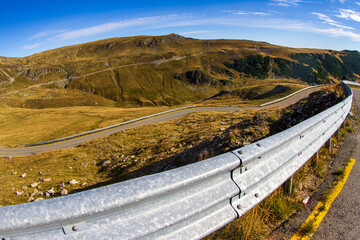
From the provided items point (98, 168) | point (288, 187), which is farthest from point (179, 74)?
point (288, 187)

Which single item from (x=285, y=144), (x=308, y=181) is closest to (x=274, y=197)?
(x=285, y=144)

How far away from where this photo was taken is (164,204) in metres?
1.89

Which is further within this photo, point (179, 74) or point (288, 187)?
point (179, 74)

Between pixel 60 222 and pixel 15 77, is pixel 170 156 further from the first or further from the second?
pixel 15 77

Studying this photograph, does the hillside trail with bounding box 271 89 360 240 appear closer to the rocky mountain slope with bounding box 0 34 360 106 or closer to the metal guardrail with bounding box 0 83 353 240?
the metal guardrail with bounding box 0 83 353 240

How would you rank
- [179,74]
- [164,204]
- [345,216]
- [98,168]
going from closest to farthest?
[164,204]
[345,216]
[98,168]
[179,74]

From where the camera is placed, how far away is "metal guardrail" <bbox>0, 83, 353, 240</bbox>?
1454 mm

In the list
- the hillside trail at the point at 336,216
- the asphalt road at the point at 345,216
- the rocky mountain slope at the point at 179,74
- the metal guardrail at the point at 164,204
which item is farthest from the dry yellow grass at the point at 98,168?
the rocky mountain slope at the point at 179,74

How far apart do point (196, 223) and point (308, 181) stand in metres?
2.75

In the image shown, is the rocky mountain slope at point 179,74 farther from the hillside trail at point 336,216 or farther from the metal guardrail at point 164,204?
the metal guardrail at point 164,204

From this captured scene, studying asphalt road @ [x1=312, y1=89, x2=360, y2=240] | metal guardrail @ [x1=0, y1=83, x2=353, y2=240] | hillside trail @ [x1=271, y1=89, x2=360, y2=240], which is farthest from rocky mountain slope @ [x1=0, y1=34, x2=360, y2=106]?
metal guardrail @ [x1=0, y1=83, x2=353, y2=240]

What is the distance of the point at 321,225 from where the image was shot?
2645 millimetres

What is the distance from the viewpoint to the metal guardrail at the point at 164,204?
1.45m

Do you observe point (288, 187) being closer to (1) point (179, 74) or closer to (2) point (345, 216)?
(2) point (345, 216)
